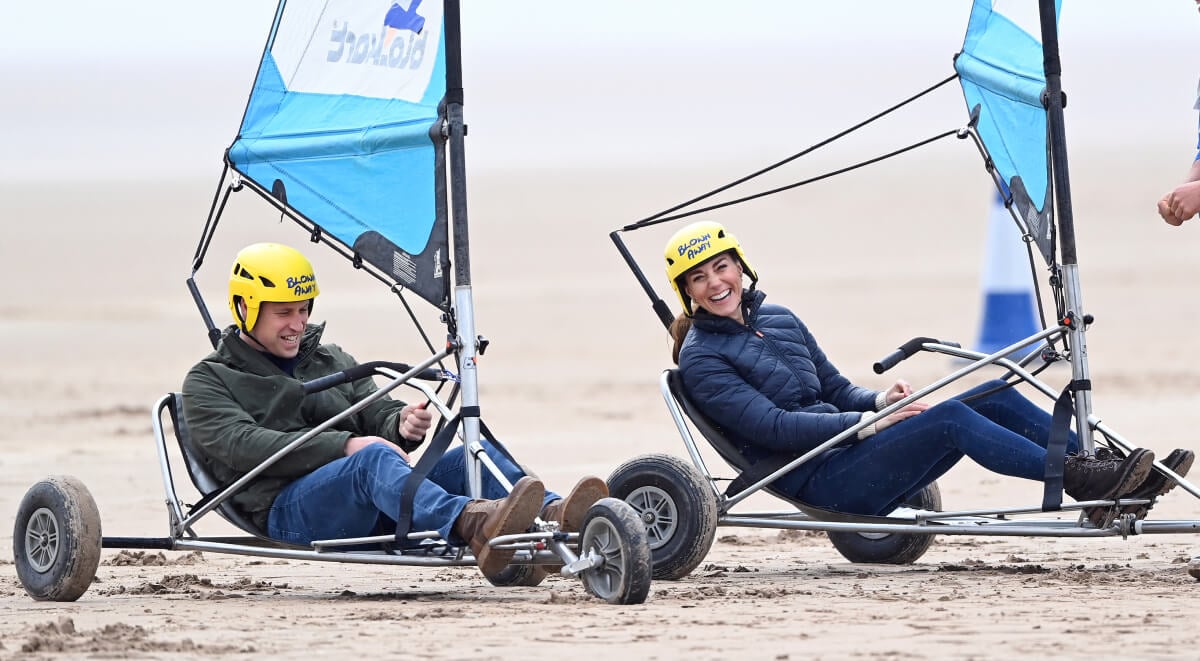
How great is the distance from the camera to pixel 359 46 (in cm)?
711

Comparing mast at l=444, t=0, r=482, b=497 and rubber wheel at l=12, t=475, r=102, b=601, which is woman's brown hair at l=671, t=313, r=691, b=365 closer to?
mast at l=444, t=0, r=482, b=497

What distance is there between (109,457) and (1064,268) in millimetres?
7707

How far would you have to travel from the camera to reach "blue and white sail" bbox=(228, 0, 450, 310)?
22.0ft

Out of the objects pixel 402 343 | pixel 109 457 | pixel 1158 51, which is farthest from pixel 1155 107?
pixel 109 457

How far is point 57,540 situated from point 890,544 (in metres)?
3.26

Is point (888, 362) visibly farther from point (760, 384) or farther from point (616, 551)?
point (616, 551)

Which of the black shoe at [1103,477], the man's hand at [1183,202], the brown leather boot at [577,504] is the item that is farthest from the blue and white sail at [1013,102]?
the brown leather boot at [577,504]

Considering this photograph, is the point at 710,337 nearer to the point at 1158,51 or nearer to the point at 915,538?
the point at 915,538

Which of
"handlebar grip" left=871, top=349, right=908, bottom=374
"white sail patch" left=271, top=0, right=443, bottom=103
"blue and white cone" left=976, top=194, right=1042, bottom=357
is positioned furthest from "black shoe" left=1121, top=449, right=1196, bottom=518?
"blue and white cone" left=976, top=194, right=1042, bottom=357

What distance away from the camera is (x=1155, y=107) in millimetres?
114812

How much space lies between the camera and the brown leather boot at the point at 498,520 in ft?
19.9

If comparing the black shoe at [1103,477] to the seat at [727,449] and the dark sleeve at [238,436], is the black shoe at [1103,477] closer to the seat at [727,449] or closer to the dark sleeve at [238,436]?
the seat at [727,449]

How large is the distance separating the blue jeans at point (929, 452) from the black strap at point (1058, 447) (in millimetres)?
45

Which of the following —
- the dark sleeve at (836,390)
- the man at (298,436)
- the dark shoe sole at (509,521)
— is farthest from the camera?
the dark sleeve at (836,390)
